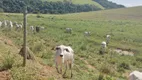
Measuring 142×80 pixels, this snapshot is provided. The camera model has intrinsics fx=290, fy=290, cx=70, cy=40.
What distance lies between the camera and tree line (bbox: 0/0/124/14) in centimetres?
9631

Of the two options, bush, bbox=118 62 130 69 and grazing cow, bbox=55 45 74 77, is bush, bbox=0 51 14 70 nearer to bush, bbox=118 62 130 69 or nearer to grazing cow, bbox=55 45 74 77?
grazing cow, bbox=55 45 74 77

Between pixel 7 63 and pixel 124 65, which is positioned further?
pixel 124 65

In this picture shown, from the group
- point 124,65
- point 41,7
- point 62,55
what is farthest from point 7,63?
point 41,7

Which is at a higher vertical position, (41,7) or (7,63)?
(7,63)

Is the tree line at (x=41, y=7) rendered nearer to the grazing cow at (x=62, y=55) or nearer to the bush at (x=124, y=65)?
the bush at (x=124, y=65)

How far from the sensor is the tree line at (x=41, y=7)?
96.3m

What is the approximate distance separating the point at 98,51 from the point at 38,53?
32.2 ft

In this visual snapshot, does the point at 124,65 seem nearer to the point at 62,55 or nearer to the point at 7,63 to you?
the point at 62,55

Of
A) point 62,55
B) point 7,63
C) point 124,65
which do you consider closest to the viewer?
point 7,63

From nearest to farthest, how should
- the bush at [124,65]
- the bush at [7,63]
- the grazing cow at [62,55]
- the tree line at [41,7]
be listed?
the bush at [7,63] < the grazing cow at [62,55] < the bush at [124,65] < the tree line at [41,7]

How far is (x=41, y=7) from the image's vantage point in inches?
4801

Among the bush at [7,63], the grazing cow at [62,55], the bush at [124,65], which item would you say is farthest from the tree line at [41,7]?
the bush at [7,63]

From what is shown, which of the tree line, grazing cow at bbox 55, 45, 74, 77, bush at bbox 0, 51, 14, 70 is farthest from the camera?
the tree line

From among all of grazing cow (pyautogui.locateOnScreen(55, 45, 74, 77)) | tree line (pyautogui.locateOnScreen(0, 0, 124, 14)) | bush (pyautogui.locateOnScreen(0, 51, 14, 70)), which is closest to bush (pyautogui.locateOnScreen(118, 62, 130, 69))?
grazing cow (pyautogui.locateOnScreen(55, 45, 74, 77))
